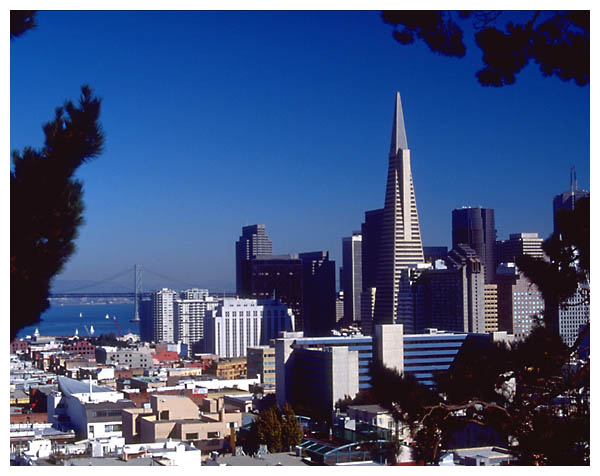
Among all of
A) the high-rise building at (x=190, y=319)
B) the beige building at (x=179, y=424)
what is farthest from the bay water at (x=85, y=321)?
the beige building at (x=179, y=424)

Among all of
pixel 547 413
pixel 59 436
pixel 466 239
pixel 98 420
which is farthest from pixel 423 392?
pixel 466 239

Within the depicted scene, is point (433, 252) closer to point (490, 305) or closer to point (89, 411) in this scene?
point (490, 305)

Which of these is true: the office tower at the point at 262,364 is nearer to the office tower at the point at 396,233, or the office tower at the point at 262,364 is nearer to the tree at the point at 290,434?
the office tower at the point at 396,233

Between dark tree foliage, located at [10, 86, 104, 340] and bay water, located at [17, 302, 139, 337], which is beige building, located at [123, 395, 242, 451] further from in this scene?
bay water, located at [17, 302, 139, 337]

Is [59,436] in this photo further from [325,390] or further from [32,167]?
[32,167]

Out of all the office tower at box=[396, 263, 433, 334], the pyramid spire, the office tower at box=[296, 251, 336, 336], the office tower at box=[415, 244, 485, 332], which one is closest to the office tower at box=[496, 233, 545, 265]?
the office tower at box=[415, 244, 485, 332]

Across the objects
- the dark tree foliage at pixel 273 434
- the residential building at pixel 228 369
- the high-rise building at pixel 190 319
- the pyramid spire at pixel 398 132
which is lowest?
the residential building at pixel 228 369
